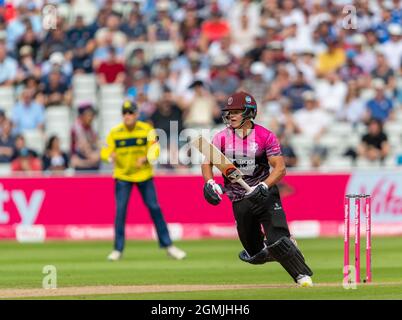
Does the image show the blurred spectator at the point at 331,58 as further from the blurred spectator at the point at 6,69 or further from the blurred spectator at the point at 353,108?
the blurred spectator at the point at 6,69

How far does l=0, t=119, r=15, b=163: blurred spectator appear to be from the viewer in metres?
22.6

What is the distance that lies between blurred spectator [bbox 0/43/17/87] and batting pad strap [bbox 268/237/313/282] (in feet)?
41.6

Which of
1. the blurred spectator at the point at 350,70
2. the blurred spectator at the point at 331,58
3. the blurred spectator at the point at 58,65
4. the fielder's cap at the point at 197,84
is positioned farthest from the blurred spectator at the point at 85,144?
the blurred spectator at the point at 350,70

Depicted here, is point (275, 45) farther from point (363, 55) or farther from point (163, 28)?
point (163, 28)

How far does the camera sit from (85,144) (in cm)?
2252

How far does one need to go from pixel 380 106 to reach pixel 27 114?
22.4 feet

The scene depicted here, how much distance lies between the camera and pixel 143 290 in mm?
13148

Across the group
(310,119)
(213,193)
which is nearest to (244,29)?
(310,119)

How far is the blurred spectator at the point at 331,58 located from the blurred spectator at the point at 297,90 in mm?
921

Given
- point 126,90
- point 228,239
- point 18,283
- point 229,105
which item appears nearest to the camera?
point 229,105
